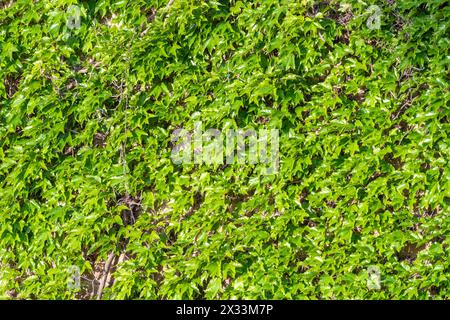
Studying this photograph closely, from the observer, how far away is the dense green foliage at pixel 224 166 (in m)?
3.26

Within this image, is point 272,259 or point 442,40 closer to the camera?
point 442,40

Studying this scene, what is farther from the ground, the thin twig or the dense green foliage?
the dense green foliage

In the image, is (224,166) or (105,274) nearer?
(224,166)

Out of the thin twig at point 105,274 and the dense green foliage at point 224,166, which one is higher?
the dense green foliage at point 224,166

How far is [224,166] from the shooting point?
11.5ft

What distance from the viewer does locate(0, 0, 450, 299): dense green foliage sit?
326 cm

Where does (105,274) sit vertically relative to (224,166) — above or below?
below

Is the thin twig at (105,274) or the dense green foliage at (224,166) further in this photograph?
the thin twig at (105,274)

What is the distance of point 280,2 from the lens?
3373 millimetres

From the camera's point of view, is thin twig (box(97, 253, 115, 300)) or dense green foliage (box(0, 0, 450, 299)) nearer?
dense green foliage (box(0, 0, 450, 299))
